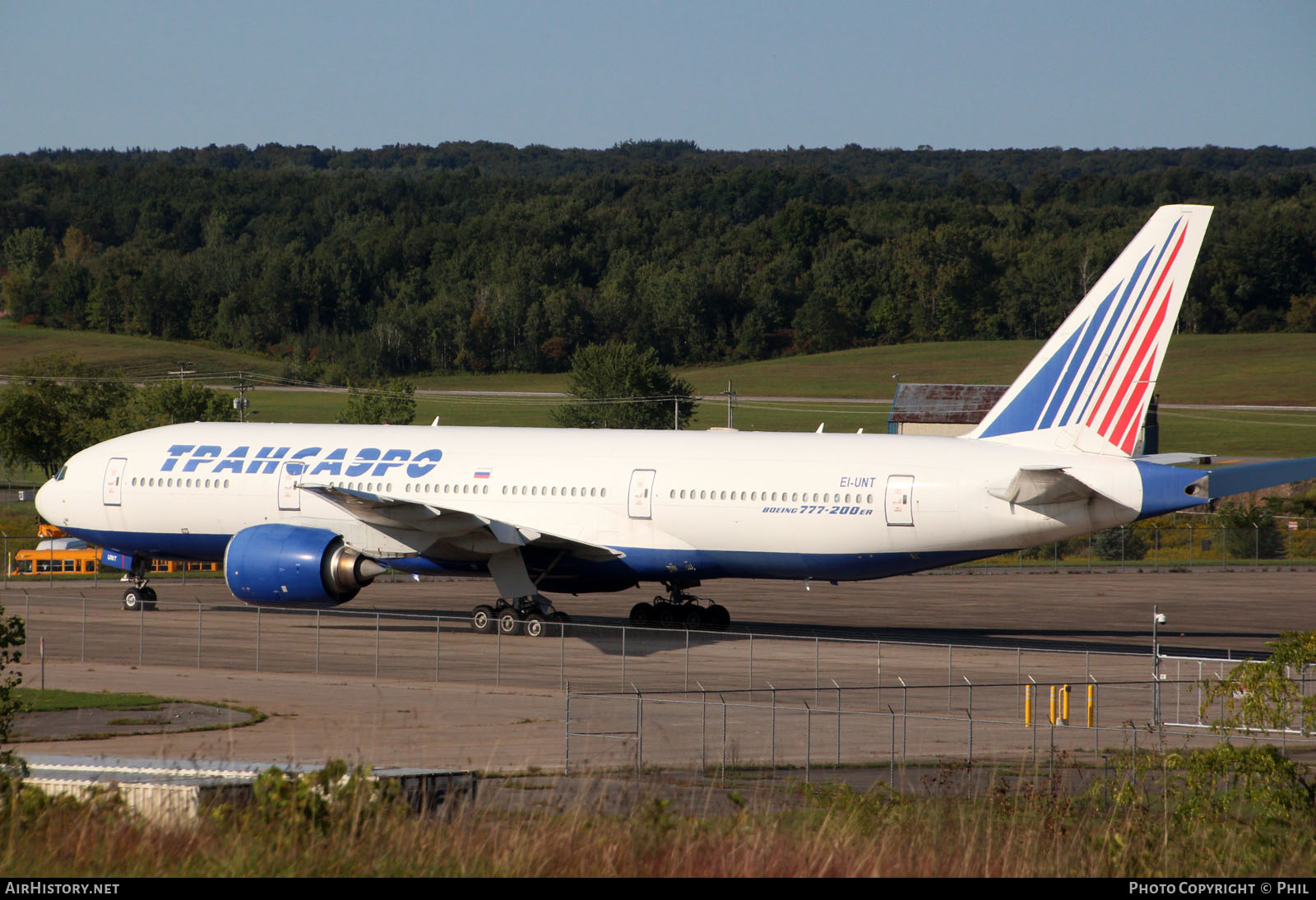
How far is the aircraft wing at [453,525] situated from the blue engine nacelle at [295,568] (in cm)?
95

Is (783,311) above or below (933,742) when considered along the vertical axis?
above

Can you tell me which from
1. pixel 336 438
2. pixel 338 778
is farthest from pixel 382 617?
pixel 338 778

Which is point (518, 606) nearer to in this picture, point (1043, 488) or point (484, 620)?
point (484, 620)

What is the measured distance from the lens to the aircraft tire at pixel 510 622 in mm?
33062

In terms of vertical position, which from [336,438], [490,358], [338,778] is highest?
[490,358]

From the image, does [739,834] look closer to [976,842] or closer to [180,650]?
[976,842]

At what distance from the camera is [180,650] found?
30.4 metres

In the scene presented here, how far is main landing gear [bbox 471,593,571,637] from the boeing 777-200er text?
0.06m

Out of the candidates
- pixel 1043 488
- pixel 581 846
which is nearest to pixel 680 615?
pixel 1043 488

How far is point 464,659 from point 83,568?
2817cm

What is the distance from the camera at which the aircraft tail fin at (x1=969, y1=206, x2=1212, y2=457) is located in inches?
1185

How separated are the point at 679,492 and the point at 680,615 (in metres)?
3.70

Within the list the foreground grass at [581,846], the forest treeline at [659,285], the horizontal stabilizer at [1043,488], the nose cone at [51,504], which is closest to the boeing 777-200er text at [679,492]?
the horizontal stabilizer at [1043,488]

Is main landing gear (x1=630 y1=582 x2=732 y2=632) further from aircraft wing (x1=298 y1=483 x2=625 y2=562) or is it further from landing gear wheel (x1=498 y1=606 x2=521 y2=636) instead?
landing gear wheel (x1=498 y1=606 x2=521 y2=636)
